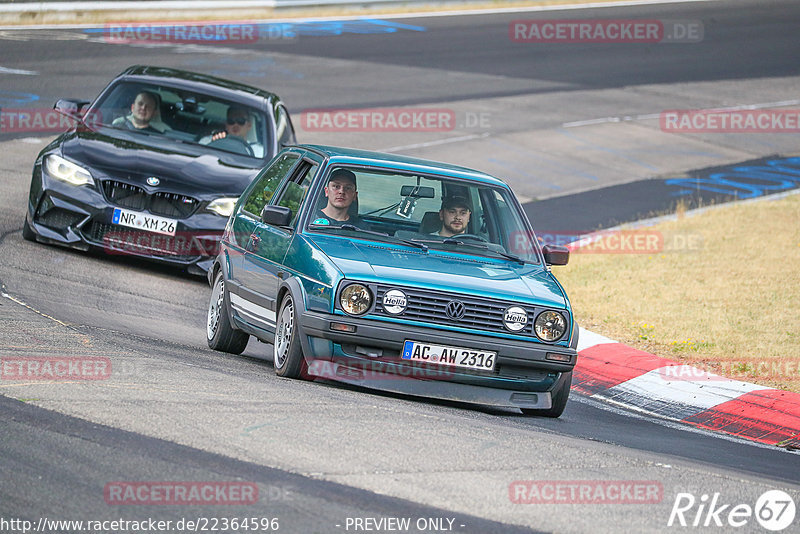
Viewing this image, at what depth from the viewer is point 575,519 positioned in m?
5.39

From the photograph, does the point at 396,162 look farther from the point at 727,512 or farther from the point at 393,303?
the point at 727,512

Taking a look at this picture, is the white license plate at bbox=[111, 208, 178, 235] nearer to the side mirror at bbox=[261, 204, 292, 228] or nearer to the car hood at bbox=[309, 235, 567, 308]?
the side mirror at bbox=[261, 204, 292, 228]

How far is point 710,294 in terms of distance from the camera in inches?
509

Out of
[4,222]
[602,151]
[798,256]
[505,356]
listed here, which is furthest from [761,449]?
[602,151]

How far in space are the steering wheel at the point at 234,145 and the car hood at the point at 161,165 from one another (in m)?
0.36

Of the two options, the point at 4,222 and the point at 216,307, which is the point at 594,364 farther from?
the point at 4,222

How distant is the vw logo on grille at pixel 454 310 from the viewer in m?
7.69

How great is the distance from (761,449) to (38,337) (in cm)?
465

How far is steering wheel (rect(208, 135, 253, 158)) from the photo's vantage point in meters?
12.6

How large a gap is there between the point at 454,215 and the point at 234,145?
4420 mm

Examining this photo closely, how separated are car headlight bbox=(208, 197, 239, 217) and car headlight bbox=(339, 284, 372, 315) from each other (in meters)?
4.10

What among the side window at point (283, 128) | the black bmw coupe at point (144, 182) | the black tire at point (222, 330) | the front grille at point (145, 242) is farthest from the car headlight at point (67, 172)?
the black tire at point (222, 330)

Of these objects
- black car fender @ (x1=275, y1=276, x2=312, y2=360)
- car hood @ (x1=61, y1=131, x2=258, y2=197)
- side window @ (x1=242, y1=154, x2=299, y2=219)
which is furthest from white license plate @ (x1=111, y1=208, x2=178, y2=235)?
black car fender @ (x1=275, y1=276, x2=312, y2=360)

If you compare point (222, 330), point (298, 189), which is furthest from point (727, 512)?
point (222, 330)
